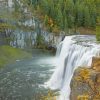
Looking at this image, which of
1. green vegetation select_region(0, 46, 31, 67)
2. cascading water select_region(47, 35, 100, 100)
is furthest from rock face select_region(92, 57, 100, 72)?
green vegetation select_region(0, 46, 31, 67)

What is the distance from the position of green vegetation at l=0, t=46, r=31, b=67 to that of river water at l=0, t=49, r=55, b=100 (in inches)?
86.7

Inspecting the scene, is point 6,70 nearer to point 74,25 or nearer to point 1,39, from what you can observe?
point 1,39

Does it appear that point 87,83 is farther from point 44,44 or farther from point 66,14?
point 66,14

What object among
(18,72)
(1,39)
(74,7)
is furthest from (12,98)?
(74,7)

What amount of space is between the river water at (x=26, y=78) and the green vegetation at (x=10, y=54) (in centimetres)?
220

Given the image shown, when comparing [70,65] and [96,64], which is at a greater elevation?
[96,64]

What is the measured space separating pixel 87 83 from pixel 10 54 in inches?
2231

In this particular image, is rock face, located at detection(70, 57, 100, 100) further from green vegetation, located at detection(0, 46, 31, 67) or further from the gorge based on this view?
green vegetation, located at detection(0, 46, 31, 67)

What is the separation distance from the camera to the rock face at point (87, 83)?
22.0 m

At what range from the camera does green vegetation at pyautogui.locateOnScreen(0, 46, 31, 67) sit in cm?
7562

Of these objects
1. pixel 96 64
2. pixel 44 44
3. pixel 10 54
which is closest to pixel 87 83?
pixel 96 64

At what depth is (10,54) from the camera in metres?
80.2

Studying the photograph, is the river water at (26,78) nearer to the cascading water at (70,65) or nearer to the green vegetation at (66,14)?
the cascading water at (70,65)

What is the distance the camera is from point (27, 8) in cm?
10569
